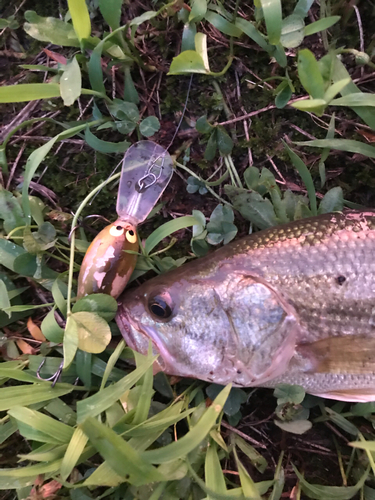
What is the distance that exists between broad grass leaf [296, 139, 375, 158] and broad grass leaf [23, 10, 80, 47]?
139cm

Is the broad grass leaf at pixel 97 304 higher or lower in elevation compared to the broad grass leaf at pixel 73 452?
higher

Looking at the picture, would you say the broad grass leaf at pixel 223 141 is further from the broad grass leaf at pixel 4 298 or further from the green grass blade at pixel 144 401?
the broad grass leaf at pixel 4 298

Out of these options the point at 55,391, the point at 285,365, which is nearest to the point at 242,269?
the point at 285,365

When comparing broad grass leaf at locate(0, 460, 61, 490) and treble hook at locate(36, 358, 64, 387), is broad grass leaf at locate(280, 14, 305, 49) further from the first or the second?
broad grass leaf at locate(0, 460, 61, 490)

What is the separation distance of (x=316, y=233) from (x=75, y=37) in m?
1.66

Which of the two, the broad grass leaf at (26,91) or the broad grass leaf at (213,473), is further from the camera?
the broad grass leaf at (26,91)

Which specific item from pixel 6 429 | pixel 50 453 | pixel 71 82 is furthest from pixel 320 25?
pixel 6 429

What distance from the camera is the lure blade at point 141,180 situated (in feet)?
6.71

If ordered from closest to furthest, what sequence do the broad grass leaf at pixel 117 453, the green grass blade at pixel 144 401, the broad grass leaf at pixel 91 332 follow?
the broad grass leaf at pixel 117 453
the green grass blade at pixel 144 401
the broad grass leaf at pixel 91 332

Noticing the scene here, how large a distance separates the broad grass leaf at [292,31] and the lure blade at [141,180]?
891 millimetres

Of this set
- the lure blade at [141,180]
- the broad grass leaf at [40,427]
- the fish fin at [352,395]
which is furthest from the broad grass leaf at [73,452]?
the fish fin at [352,395]

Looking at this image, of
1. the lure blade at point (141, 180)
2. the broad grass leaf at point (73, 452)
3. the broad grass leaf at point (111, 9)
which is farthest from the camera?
the lure blade at point (141, 180)

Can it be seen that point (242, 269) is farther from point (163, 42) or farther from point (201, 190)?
point (163, 42)

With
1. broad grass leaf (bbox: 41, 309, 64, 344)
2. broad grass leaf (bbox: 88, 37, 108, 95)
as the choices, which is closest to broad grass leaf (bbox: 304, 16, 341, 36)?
broad grass leaf (bbox: 88, 37, 108, 95)
